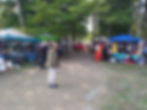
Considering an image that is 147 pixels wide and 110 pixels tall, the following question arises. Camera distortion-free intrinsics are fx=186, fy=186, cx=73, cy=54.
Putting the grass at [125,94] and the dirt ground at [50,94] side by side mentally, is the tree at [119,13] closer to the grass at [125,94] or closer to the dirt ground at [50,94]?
the grass at [125,94]

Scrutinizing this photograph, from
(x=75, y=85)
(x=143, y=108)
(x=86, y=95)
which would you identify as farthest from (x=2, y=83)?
(x=143, y=108)

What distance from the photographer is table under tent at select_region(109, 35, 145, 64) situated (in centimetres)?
1201

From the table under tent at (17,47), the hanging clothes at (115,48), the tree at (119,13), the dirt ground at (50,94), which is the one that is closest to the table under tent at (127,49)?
A: the hanging clothes at (115,48)

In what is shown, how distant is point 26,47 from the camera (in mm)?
12398

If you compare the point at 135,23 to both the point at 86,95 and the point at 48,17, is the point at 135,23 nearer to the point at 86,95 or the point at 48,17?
the point at 48,17

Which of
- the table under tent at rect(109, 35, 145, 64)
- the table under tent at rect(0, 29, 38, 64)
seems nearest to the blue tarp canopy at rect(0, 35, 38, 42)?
the table under tent at rect(0, 29, 38, 64)

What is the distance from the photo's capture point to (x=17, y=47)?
11883 mm

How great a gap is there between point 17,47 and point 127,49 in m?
7.39

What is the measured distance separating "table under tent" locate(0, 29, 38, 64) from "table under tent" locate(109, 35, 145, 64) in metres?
5.38

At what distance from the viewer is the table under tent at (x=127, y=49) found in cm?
1201

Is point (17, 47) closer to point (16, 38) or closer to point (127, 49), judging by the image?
point (16, 38)

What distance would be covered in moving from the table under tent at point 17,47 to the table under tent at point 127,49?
538 centimetres

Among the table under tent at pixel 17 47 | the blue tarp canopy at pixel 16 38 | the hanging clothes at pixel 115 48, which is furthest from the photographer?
the hanging clothes at pixel 115 48

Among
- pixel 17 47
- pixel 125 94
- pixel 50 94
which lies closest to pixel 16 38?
pixel 17 47
